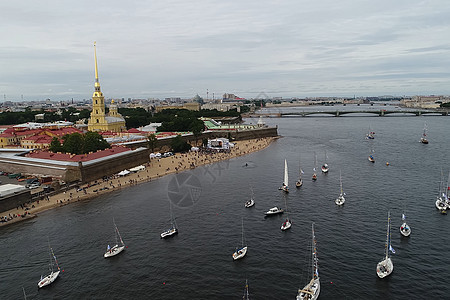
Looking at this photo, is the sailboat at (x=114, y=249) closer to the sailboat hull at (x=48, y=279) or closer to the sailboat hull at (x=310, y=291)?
the sailboat hull at (x=48, y=279)

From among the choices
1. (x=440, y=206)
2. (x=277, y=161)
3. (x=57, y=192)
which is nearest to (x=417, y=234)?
(x=440, y=206)

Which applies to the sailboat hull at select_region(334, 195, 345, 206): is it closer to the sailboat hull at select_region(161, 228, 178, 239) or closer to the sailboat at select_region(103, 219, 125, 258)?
the sailboat hull at select_region(161, 228, 178, 239)

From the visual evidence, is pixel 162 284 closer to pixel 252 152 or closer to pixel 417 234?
pixel 417 234

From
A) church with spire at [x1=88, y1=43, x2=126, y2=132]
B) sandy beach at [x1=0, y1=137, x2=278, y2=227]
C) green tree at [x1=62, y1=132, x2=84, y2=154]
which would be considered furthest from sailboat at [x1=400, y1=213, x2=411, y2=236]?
church with spire at [x1=88, y1=43, x2=126, y2=132]

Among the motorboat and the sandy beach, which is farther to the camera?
the sandy beach

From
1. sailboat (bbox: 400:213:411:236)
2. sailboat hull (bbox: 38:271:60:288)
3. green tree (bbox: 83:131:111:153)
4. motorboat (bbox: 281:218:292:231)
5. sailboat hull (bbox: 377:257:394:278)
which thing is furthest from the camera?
green tree (bbox: 83:131:111:153)

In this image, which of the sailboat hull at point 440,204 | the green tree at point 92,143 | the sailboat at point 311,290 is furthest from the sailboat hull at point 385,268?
the green tree at point 92,143

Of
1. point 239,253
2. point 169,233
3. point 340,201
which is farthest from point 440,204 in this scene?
point 169,233
